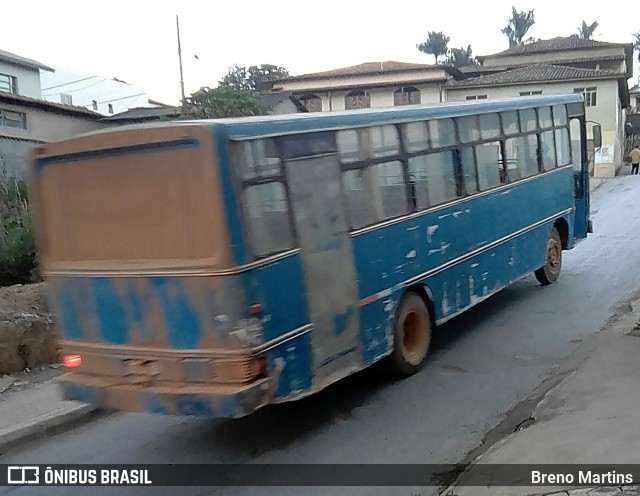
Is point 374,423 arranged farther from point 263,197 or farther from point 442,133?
point 442,133

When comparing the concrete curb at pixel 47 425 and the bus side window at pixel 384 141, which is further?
the bus side window at pixel 384 141

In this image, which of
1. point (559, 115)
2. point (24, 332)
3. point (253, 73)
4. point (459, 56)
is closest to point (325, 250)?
point (24, 332)

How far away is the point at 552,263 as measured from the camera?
469 inches

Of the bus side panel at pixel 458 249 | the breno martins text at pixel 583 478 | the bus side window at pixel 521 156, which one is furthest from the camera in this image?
the bus side window at pixel 521 156

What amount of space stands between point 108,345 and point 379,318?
259cm

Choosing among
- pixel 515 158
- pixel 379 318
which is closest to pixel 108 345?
pixel 379 318

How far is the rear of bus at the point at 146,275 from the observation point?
545 centimetres

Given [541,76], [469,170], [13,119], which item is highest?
[541,76]

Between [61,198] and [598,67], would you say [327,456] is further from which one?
[598,67]

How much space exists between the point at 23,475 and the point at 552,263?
8.69 m

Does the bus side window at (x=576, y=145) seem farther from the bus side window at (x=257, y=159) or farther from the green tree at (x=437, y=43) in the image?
the green tree at (x=437, y=43)

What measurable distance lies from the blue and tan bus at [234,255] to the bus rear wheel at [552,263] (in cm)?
425

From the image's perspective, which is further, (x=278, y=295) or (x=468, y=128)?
(x=468, y=128)

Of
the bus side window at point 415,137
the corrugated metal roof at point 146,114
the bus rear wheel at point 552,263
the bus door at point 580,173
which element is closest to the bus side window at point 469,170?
the bus side window at point 415,137
